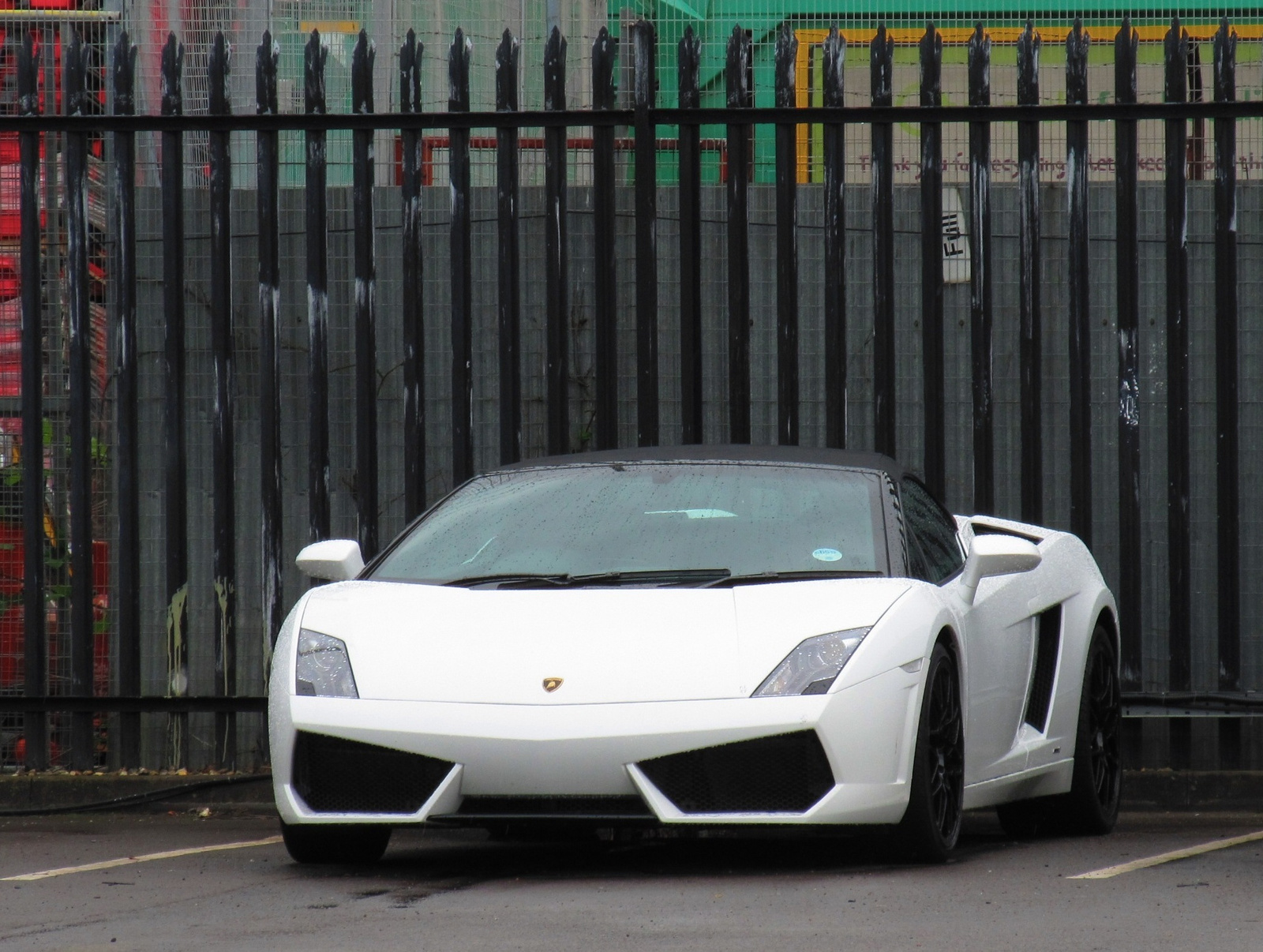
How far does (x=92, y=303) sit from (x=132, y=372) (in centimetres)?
89

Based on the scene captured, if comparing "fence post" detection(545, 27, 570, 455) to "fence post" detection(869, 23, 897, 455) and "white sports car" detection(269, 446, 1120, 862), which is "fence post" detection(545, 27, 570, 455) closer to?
"fence post" detection(869, 23, 897, 455)

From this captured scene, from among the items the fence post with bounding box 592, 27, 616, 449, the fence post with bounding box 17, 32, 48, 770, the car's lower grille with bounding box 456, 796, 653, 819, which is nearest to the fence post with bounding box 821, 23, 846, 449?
the fence post with bounding box 592, 27, 616, 449

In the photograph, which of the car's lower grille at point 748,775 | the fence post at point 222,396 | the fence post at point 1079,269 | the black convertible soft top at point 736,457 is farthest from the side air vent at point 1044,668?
the fence post at point 222,396

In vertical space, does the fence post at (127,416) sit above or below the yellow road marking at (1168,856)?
above

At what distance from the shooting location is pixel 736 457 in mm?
6367

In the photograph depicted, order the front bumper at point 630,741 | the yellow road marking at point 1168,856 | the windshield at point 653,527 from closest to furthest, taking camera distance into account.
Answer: the front bumper at point 630,741 → the yellow road marking at point 1168,856 → the windshield at point 653,527

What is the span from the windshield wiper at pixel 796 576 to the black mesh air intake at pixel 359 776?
3.22ft

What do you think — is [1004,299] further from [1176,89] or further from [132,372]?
[132,372]

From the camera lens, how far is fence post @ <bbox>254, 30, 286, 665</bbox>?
768 centimetres

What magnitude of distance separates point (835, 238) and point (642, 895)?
11.1ft

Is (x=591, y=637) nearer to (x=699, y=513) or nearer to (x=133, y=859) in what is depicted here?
(x=699, y=513)

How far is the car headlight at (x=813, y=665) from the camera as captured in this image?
16.6 ft

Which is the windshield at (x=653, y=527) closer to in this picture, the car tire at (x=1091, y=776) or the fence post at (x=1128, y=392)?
the car tire at (x=1091, y=776)

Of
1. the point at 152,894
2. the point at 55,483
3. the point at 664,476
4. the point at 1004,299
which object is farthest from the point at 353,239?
the point at 152,894
